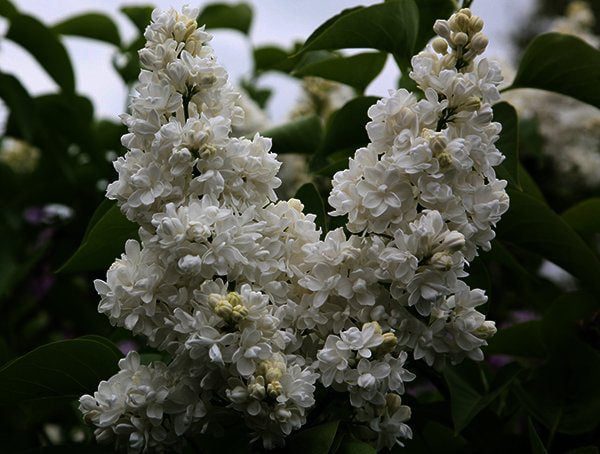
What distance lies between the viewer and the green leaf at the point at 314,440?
2.00 feet

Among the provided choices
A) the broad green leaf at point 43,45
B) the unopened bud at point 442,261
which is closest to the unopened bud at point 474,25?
the unopened bud at point 442,261

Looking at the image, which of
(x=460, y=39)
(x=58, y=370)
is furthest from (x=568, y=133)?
(x=58, y=370)

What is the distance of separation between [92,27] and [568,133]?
1184mm

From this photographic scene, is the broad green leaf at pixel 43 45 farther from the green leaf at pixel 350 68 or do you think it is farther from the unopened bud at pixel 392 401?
the unopened bud at pixel 392 401

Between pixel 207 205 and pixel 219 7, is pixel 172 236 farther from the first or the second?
pixel 219 7

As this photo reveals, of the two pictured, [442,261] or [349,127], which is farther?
[349,127]

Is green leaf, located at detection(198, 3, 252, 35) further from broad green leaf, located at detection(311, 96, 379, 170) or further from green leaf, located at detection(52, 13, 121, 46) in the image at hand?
broad green leaf, located at detection(311, 96, 379, 170)

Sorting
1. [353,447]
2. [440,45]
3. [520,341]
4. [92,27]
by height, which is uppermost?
[440,45]

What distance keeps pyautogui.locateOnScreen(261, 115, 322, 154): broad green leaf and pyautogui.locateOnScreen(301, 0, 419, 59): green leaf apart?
0.83 ft

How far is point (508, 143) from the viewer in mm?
862

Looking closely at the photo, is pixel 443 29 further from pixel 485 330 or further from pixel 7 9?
pixel 7 9

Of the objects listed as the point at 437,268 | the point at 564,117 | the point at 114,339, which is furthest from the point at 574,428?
the point at 564,117

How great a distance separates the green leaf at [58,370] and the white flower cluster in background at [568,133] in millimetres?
1481

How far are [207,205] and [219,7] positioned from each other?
1.17 meters
